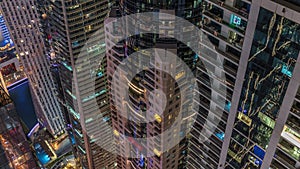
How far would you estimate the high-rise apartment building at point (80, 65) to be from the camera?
4737 inches

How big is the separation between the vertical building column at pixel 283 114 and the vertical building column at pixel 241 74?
733cm

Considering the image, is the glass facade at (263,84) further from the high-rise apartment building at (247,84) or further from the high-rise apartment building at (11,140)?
the high-rise apartment building at (11,140)

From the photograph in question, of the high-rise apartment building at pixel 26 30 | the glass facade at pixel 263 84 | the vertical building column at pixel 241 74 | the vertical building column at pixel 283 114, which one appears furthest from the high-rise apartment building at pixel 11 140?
the high-rise apartment building at pixel 26 30

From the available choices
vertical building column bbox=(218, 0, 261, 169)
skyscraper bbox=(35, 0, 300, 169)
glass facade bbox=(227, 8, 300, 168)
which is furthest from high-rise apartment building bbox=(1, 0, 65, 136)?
glass facade bbox=(227, 8, 300, 168)

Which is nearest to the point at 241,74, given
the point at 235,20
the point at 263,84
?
the point at 263,84

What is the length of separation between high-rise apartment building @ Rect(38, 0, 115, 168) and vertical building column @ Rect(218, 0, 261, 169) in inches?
2711

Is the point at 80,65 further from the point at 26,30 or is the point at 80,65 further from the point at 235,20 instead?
the point at 235,20

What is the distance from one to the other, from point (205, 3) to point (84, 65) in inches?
3196

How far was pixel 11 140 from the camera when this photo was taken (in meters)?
70.2

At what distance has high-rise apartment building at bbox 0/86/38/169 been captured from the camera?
65.1 meters

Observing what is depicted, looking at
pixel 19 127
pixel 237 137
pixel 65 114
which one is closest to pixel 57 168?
pixel 65 114

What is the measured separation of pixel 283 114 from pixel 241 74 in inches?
325

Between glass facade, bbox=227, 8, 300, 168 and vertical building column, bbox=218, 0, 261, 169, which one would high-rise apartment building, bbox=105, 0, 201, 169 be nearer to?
vertical building column, bbox=218, 0, 261, 169

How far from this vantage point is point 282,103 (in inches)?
2018
